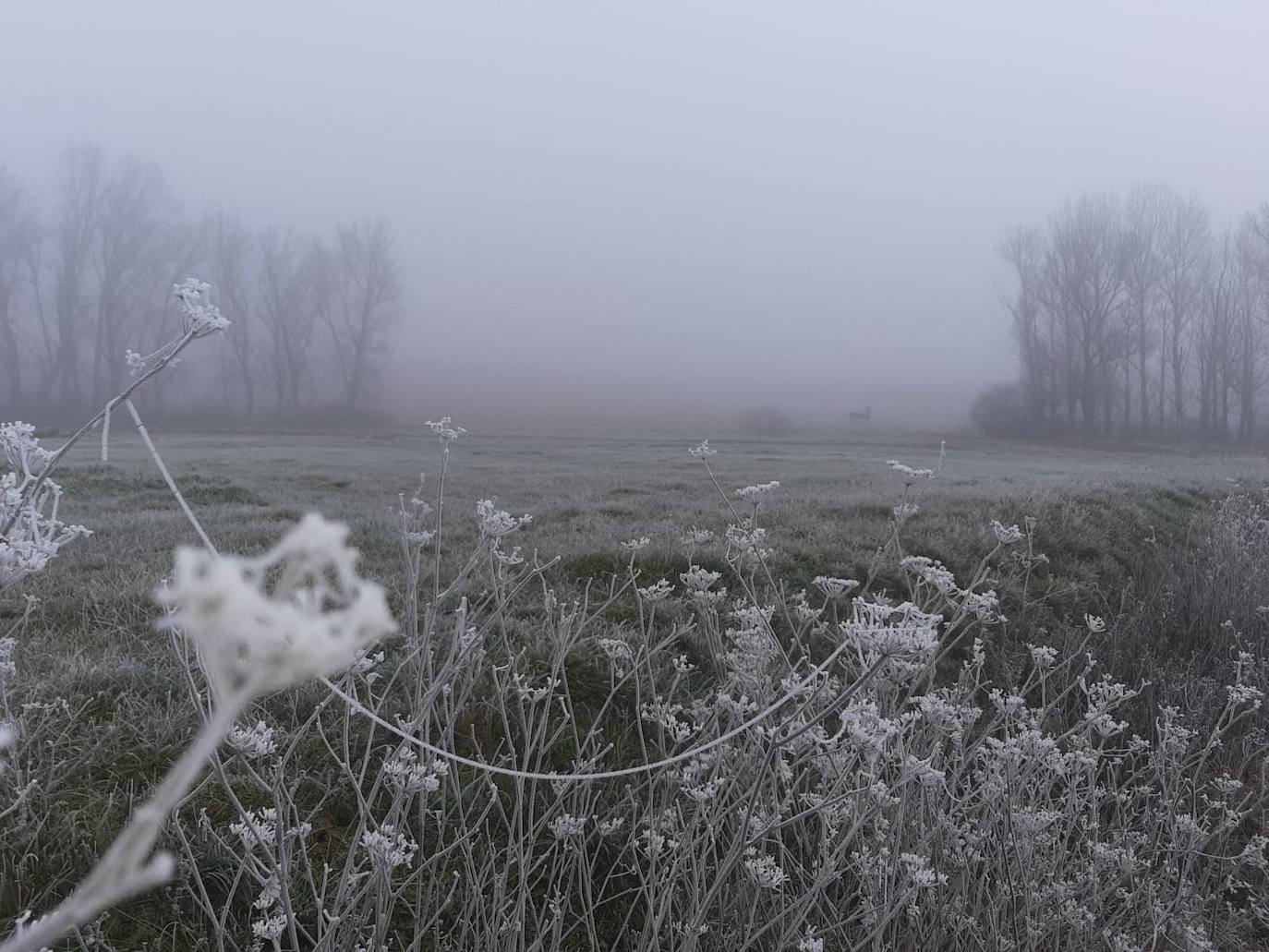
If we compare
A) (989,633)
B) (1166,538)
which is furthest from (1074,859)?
(1166,538)

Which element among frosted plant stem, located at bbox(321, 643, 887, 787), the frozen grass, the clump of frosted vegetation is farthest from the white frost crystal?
the clump of frosted vegetation

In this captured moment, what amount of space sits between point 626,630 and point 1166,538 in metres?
7.59

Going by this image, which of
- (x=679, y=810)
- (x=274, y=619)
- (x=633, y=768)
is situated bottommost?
(x=679, y=810)

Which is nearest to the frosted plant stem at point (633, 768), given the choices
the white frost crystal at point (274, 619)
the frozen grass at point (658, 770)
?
the frozen grass at point (658, 770)

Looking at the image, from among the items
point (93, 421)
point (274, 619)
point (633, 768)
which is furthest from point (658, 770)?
point (274, 619)

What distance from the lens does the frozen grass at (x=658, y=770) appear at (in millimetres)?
2275

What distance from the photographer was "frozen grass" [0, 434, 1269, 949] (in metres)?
2.28

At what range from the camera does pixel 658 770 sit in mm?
3037

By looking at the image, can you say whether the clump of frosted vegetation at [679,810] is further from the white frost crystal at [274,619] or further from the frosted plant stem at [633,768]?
the white frost crystal at [274,619]

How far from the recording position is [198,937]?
245 centimetres

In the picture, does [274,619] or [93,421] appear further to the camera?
[93,421]

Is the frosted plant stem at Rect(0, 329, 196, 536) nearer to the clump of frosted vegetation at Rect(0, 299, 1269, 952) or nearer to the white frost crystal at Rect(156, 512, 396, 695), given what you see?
the clump of frosted vegetation at Rect(0, 299, 1269, 952)

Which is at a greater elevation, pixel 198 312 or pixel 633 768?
pixel 198 312

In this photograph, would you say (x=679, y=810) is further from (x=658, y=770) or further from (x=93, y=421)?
(x=93, y=421)
